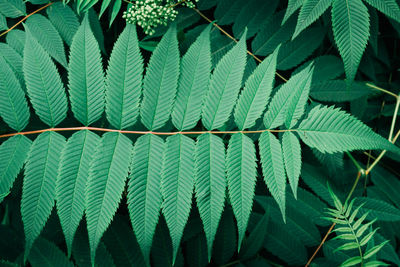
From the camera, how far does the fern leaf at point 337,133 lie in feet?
5.16

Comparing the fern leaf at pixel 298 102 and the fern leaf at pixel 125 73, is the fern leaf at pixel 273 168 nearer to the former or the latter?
the fern leaf at pixel 298 102

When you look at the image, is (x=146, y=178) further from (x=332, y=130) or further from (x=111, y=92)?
(x=332, y=130)

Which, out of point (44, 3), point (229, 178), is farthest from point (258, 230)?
point (44, 3)

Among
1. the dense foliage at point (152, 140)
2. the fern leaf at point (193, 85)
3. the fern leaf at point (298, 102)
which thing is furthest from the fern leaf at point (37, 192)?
the fern leaf at point (298, 102)

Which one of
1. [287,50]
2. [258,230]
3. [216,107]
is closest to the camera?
[216,107]

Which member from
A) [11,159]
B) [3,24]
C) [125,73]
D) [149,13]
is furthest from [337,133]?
[3,24]

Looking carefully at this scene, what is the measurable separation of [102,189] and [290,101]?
0.97 meters

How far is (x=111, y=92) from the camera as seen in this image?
62.6 inches

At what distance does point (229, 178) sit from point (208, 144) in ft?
0.62

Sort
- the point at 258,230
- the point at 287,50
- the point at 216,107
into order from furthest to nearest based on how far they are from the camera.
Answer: the point at 287,50 → the point at 258,230 → the point at 216,107

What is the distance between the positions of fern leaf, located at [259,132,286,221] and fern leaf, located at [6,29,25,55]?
4.58 feet

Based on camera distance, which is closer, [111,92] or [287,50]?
[111,92]

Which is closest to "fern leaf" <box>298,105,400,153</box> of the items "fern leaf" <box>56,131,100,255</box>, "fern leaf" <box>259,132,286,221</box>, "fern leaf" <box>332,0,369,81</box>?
"fern leaf" <box>259,132,286,221</box>

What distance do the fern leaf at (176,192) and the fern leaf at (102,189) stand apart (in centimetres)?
19
